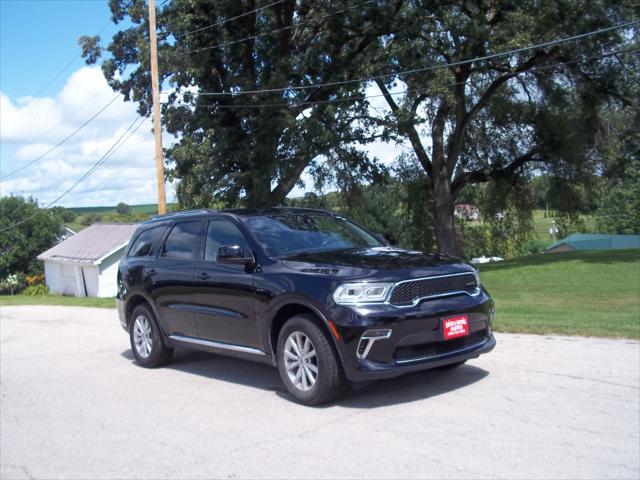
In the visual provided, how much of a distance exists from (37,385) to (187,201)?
655 inches

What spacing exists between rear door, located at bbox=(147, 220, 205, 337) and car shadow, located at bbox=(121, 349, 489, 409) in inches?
26.7

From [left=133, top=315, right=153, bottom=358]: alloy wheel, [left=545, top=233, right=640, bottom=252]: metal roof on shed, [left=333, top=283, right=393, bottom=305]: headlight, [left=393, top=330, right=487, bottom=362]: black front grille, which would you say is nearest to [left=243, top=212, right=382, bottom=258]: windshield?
[left=333, top=283, right=393, bottom=305]: headlight

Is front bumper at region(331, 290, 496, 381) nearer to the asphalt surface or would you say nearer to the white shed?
the asphalt surface

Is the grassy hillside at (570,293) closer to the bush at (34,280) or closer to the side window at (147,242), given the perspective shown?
the side window at (147,242)

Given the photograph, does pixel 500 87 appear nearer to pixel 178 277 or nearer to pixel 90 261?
pixel 178 277

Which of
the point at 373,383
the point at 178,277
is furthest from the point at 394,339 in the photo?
the point at 178,277

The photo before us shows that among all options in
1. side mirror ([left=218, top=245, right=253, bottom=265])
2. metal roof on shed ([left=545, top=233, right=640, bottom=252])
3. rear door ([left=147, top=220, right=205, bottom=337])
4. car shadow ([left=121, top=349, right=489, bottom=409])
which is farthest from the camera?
metal roof on shed ([left=545, top=233, right=640, bottom=252])

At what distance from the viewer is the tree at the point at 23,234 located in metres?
64.7

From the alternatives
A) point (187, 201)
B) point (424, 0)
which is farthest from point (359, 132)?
point (187, 201)

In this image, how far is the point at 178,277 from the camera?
7.72m

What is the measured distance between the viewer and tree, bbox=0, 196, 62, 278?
64.7 m

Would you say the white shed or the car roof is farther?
the white shed

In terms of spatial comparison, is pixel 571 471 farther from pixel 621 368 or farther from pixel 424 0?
pixel 424 0

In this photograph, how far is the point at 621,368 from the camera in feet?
22.1
